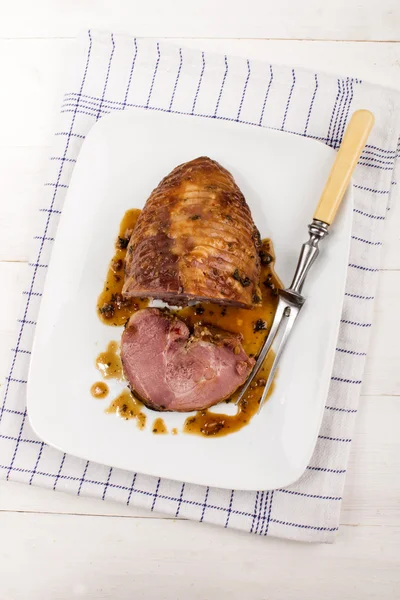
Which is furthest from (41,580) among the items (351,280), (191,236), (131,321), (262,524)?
(351,280)

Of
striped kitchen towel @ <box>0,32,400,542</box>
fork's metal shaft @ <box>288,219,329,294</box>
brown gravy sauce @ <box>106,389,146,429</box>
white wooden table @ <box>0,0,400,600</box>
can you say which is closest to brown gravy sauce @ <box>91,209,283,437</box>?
brown gravy sauce @ <box>106,389,146,429</box>

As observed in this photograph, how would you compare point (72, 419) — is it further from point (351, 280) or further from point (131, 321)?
point (351, 280)

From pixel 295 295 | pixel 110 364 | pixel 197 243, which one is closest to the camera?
pixel 197 243

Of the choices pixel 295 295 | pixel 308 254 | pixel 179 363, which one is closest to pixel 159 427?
pixel 179 363

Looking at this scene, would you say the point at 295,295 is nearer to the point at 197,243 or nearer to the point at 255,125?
the point at 197,243

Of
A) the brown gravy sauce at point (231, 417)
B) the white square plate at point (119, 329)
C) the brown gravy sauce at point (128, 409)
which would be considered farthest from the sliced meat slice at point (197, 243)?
the brown gravy sauce at point (128, 409)

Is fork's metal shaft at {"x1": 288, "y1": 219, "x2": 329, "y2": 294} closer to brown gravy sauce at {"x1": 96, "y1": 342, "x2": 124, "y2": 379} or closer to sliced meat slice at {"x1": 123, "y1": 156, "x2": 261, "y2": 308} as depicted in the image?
sliced meat slice at {"x1": 123, "y1": 156, "x2": 261, "y2": 308}

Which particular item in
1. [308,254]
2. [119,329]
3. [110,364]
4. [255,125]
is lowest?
[110,364]
